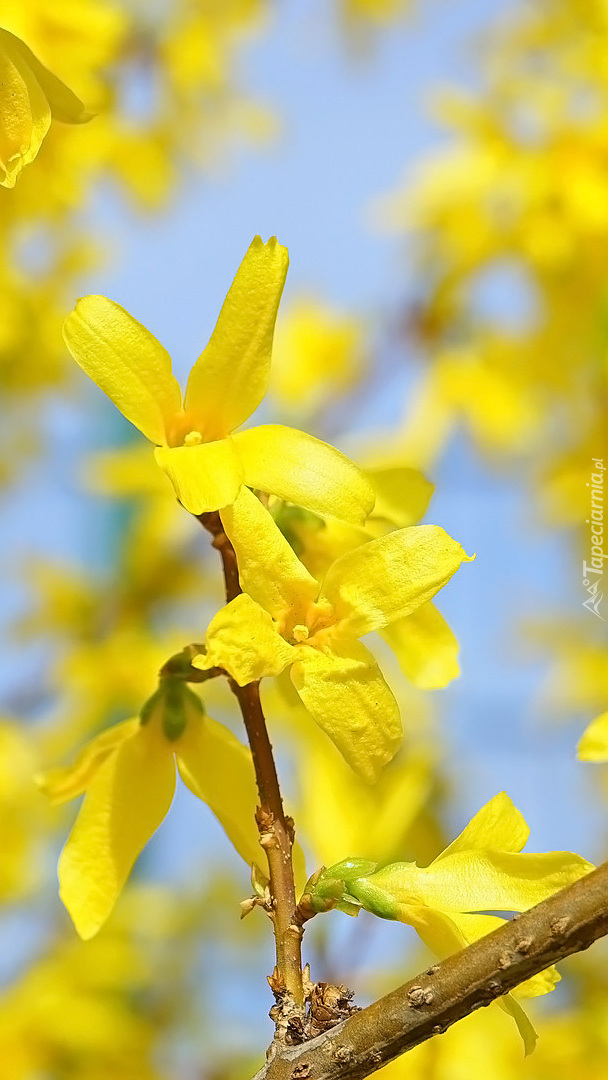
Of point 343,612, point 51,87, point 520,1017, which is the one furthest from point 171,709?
point 51,87

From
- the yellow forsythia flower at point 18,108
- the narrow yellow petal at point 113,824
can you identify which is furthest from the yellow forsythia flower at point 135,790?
the yellow forsythia flower at point 18,108

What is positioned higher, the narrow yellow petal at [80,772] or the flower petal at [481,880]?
the narrow yellow petal at [80,772]

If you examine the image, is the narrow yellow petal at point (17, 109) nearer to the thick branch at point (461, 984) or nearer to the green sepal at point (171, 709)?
the green sepal at point (171, 709)

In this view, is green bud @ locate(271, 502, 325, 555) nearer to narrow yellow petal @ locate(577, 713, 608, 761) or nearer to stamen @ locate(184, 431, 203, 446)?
stamen @ locate(184, 431, 203, 446)

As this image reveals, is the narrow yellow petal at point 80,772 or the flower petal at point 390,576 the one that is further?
the narrow yellow petal at point 80,772

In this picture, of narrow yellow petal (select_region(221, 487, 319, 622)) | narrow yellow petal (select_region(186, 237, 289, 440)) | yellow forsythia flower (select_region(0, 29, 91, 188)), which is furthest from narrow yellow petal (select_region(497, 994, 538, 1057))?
yellow forsythia flower (select_region(0, 29, 91, 188))

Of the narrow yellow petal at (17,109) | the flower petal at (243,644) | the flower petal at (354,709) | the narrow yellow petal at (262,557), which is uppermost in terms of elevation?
the narrow yellow petal at (17,109)
